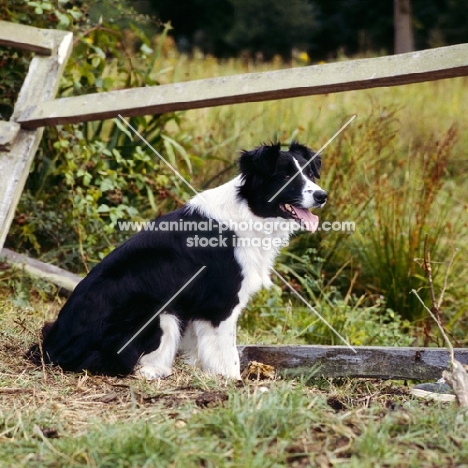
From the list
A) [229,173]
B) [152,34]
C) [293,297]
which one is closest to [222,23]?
[152,34]

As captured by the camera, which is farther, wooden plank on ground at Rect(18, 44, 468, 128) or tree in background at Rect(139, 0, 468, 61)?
tree in background at Rect(139, 0, 468, 61)

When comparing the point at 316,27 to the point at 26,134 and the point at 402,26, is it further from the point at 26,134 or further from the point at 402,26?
the point at 26,134

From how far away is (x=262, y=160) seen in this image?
13.3 feet

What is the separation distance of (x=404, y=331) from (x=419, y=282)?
1.33 ft

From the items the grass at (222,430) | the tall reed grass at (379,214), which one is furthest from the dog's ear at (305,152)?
the grass at (222,430)

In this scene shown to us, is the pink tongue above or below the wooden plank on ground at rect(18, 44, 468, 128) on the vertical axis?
below

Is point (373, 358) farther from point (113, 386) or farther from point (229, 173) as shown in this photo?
point (229, 173)

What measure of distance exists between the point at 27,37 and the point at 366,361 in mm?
3122

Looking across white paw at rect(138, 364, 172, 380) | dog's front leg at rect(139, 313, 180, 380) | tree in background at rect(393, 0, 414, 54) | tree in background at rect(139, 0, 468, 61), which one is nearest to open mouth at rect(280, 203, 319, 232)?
dog's front leg at rect(139, 313, 180, 380)

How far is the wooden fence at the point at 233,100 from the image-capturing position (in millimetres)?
3947

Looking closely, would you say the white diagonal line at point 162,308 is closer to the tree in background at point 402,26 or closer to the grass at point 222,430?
the grass at point 222,430

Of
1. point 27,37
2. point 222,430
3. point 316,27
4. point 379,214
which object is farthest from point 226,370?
point 316,27

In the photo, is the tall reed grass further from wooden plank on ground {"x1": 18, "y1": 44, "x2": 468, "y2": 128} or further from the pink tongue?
the pink tongue

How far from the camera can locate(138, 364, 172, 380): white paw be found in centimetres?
389
